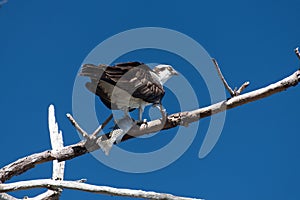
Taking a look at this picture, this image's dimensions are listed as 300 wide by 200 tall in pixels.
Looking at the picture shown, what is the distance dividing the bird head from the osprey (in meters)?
0.56

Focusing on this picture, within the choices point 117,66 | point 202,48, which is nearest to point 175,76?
point 202,48

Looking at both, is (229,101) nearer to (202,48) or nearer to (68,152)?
(202,48)

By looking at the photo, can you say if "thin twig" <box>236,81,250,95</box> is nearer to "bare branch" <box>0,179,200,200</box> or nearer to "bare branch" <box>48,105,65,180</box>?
"bare branch" <box>0,179,200,200</box>

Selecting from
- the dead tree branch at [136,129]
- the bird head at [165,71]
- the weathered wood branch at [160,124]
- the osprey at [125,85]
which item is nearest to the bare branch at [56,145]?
the dead tree branch at [136,129]

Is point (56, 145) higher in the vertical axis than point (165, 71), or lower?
lower

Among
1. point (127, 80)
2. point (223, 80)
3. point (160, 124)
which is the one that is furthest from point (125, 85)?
point (223, 80)

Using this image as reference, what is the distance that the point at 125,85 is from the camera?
19.3 feet

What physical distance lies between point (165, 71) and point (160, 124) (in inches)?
76.5

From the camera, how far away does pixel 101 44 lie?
616cm

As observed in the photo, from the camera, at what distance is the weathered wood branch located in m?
5.00

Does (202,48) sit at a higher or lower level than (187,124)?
higher

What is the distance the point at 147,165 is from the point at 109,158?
53 centimetres

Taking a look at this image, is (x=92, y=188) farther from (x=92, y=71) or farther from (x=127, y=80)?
(x=127, y=80)

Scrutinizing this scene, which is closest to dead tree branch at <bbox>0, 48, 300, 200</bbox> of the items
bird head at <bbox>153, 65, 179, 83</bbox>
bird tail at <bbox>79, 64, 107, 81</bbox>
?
bird tail at <bbox>79, 64, 107, 81</bbox>
